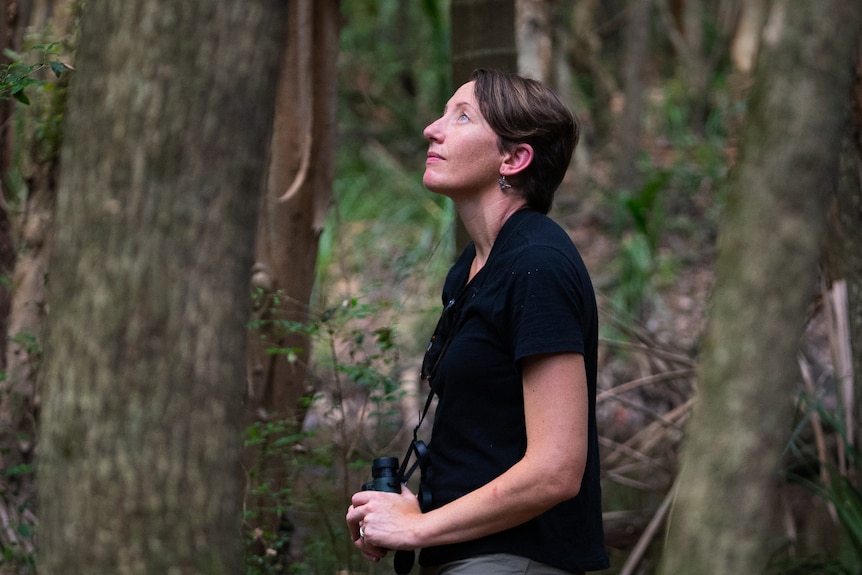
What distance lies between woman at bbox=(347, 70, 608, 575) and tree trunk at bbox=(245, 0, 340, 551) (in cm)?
200

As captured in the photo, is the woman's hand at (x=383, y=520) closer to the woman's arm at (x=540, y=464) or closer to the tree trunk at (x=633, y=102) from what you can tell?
the woman's arm at (x=540, y=464)

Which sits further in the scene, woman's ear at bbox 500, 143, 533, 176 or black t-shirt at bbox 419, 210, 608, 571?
woman's ear at bbox 500, 143, 533, 176

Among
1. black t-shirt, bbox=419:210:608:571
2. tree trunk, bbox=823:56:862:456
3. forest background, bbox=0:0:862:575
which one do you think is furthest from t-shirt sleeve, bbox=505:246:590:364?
tree trunk, bbox=823:56:862:456

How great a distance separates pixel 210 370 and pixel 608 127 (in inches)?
500

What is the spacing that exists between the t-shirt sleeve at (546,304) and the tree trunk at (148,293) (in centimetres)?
62

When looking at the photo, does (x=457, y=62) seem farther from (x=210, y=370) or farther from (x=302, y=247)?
(x=210, y=370)

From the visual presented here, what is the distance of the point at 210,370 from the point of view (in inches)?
76.7

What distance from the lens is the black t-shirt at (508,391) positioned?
2244mm

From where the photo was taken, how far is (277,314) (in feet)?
14.6

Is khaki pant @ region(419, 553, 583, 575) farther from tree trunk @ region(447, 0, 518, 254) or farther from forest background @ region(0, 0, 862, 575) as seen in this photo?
tree trunk @ region(447, 0, 518, 254)

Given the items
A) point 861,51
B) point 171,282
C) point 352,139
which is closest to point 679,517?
point 171,282

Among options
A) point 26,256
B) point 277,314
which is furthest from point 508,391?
point 26,256

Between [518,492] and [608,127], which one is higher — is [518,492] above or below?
below

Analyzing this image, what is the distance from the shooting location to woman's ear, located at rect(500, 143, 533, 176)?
253 cm
